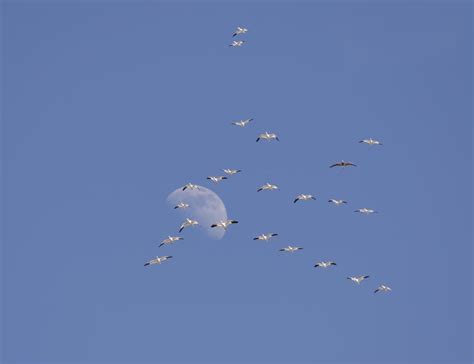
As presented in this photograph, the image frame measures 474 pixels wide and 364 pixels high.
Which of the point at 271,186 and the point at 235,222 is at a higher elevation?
the point at 271,186

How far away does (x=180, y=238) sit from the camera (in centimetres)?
18900

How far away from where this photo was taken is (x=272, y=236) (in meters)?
193

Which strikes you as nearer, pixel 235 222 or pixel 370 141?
pixel 235 222

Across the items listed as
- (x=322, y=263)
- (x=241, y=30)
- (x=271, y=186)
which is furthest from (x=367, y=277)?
(x=241, y=30)

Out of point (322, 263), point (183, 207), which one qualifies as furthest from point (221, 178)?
point (322, 263)

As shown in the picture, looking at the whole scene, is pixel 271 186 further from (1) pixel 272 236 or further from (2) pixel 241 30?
(2) pixel 241 30

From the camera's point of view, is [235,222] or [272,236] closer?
[235,222]

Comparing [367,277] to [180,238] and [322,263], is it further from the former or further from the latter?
[180,238]

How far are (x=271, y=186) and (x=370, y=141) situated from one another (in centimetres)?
1679

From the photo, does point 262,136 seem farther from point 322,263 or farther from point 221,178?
point 322,263

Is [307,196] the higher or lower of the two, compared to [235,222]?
higher

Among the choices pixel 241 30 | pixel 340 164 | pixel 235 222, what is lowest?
pixel 235 222

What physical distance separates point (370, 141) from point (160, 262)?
1338 inches

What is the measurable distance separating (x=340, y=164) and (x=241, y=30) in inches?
953
